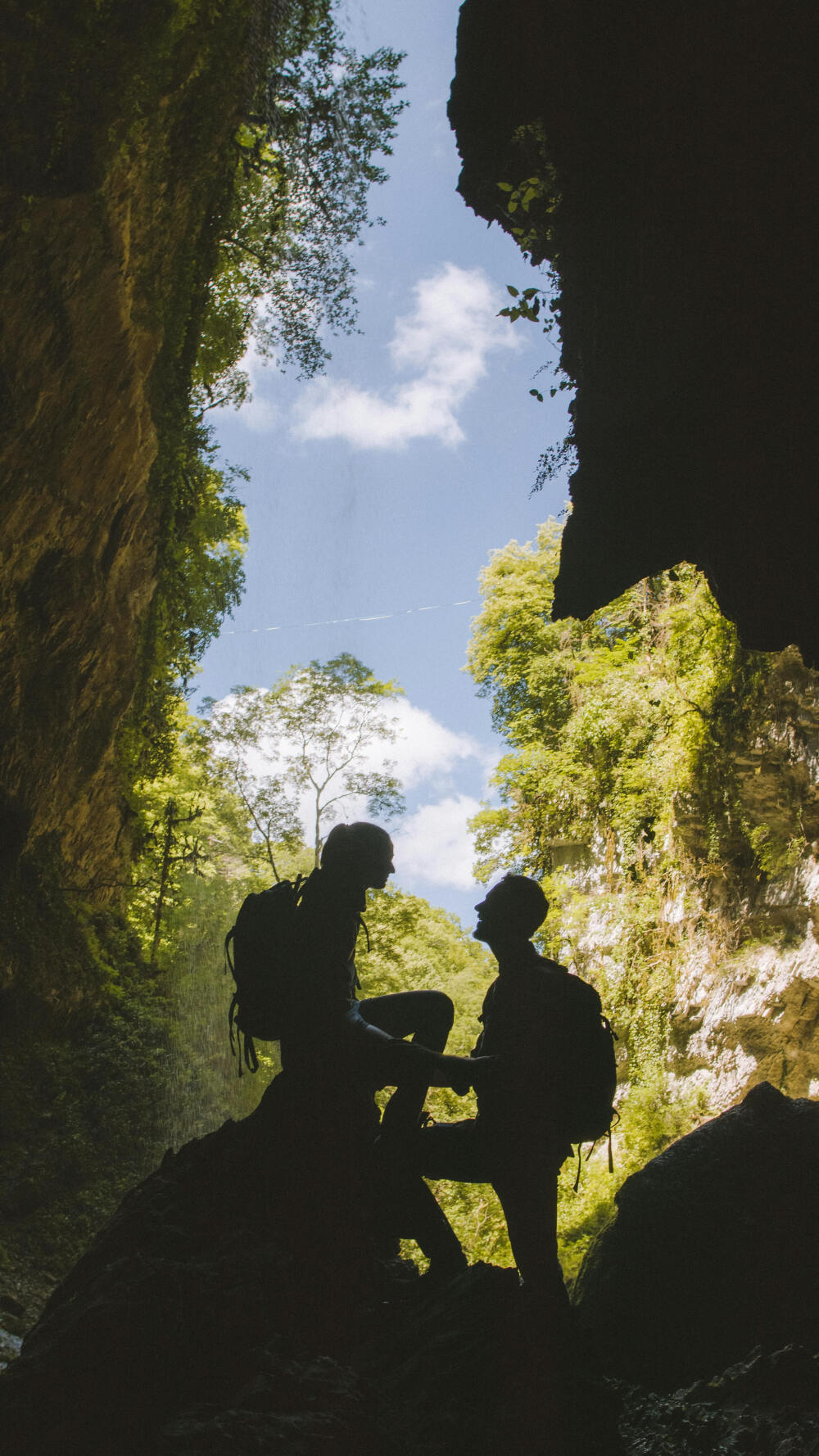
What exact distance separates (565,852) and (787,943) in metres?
6.09

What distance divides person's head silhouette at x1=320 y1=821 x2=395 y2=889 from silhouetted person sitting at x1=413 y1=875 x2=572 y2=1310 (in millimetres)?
562

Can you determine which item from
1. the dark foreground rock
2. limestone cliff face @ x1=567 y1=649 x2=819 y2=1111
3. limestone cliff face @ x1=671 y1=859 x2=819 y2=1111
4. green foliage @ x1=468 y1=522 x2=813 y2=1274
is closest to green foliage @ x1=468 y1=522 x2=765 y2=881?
green foliage @ x1=468 y1=522 x2=813 y2=1274

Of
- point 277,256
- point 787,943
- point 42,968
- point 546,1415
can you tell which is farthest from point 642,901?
point 277,256

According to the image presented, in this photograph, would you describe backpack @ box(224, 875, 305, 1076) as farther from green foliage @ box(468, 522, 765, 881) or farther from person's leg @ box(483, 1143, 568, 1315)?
green foliage @ box(468, 522, 765, 881)

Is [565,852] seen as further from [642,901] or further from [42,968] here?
[42,968]

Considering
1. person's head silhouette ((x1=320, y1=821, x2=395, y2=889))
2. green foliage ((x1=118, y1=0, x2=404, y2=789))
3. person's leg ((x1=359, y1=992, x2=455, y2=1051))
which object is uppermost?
green foliage ((x1=118, y1=0, x2=404, y2=789))

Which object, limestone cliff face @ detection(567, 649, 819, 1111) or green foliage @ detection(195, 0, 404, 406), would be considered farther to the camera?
green foliage @ detection(195, 0, 404, 406)

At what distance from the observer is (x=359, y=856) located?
10.8 feet

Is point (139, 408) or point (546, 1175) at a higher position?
point (139, 408)

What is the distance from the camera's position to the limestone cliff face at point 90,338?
→ 5633 mm

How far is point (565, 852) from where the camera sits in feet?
48.4

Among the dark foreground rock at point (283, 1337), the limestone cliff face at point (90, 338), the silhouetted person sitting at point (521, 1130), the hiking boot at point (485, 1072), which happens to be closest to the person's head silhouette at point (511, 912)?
the silhouetted person sitting at point (521, 1130)

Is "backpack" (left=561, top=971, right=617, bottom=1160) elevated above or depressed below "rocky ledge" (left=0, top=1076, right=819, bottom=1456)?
above

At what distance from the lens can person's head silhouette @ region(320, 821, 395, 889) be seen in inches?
129
